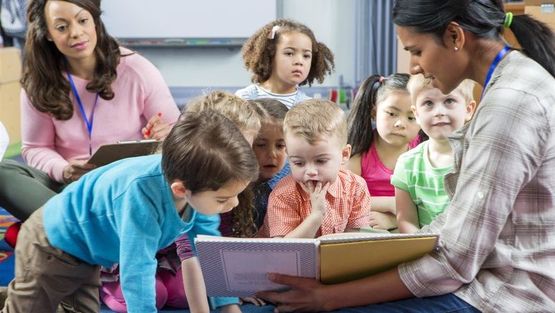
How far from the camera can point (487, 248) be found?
1.18m

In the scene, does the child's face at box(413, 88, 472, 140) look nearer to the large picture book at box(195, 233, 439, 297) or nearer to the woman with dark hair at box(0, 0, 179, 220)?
the large picture book at box(195, 233, 439, 297)

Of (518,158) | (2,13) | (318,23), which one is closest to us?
(518,158)

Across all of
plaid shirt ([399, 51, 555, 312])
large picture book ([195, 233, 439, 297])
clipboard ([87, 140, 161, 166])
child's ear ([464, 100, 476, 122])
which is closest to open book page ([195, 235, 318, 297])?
large picture book ([195, 233, 439, 297])

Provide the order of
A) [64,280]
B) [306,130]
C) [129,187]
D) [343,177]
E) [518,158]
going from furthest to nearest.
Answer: [343,177] → [306,130] → [64,280] → [129,187] → [518,158]

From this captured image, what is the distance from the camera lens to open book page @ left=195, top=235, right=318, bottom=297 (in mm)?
1212

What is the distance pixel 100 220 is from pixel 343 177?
27.3 inches

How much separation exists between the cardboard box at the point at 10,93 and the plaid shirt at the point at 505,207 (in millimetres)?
3763

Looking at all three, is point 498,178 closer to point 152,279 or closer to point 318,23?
point 152,279

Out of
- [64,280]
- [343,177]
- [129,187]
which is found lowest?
[64,280]

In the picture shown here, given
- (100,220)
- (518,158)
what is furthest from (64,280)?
(518,158)

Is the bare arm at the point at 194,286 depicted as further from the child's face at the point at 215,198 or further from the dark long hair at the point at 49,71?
the dark long hair at the point at 49,71

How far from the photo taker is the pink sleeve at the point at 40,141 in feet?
7.11

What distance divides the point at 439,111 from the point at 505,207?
2.27ft

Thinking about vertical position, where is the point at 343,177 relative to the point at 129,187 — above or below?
below
